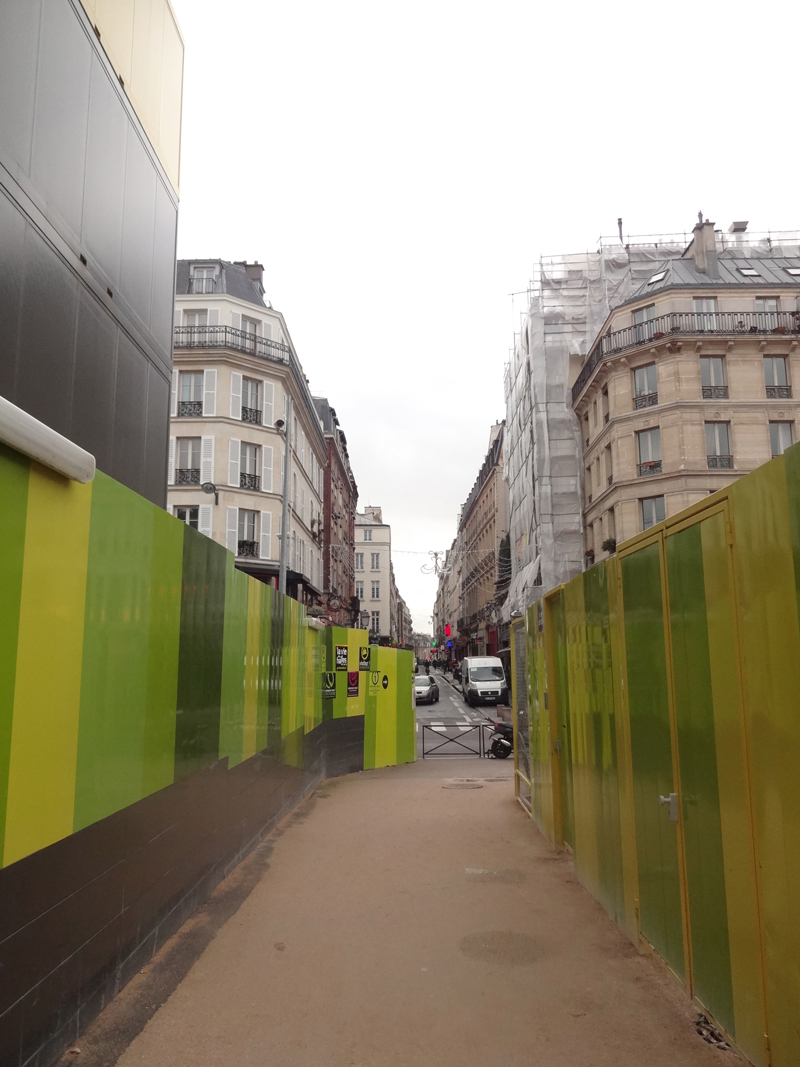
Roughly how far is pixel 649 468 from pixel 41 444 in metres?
30.7

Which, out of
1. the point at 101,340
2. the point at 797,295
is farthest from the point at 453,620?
the point at 101,340

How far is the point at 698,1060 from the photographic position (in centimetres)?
368

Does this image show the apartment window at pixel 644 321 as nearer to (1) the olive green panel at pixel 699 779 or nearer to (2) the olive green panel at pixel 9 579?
(1) the olive green panel at pixel 699 779

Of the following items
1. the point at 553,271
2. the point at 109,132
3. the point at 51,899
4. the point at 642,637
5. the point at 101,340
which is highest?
the point at 553,271

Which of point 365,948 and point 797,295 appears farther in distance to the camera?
point 797,295

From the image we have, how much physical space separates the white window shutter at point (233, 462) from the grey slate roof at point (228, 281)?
22.2 feet

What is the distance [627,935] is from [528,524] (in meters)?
34.4

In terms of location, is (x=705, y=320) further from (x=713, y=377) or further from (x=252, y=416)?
(x=252, y=416)

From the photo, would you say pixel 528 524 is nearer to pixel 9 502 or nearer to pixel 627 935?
pixel 627 935

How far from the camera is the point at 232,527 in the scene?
31250 mm

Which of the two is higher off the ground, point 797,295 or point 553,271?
point 553,271

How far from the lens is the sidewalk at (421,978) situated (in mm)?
3857

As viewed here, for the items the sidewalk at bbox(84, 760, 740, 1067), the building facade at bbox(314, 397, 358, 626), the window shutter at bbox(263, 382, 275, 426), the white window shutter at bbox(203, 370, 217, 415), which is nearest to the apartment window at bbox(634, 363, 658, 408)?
the window shutter at bbox(263, 382, 275, 426)

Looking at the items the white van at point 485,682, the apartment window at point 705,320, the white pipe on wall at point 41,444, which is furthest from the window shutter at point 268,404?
the white pipe on wall at point 41,444
